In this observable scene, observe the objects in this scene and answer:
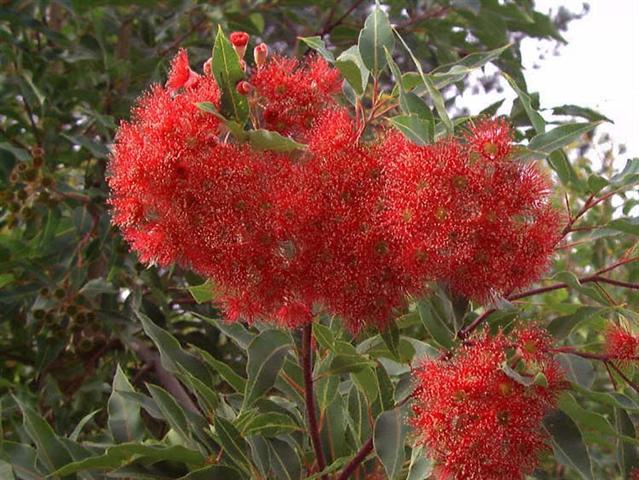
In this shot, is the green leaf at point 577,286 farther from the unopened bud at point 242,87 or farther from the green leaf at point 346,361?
the unopened bud at point 242,87

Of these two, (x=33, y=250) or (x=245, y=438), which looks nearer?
(x=245, y=438)

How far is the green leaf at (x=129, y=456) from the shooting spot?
5.29 ft

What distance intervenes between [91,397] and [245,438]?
1.33 m

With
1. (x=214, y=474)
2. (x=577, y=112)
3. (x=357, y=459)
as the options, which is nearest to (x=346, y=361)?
(x=357, y=459)

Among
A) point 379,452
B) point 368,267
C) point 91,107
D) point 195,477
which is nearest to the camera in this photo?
point 368,267

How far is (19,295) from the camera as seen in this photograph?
286cm

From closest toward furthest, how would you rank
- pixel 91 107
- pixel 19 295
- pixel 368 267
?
pixel 368 267 < pixel 19 295 < pixel 91 107

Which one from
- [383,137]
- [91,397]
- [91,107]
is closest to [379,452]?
[383,137]

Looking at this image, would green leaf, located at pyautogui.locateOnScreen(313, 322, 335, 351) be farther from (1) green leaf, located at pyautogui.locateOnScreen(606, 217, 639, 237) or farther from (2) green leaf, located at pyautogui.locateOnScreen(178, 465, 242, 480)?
(1) green leaf, located at pyautogui.locateOnScreen(606, 217, 639, 237)

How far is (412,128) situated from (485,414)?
18.3 inches

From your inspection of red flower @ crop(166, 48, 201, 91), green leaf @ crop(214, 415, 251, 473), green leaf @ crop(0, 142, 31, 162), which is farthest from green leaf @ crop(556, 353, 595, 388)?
green leaf @ crop(0, 142, 31, 162)

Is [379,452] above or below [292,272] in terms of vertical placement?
below

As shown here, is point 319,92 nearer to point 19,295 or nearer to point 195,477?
point 195,477

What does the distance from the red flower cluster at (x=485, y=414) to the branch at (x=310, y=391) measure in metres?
0.23
